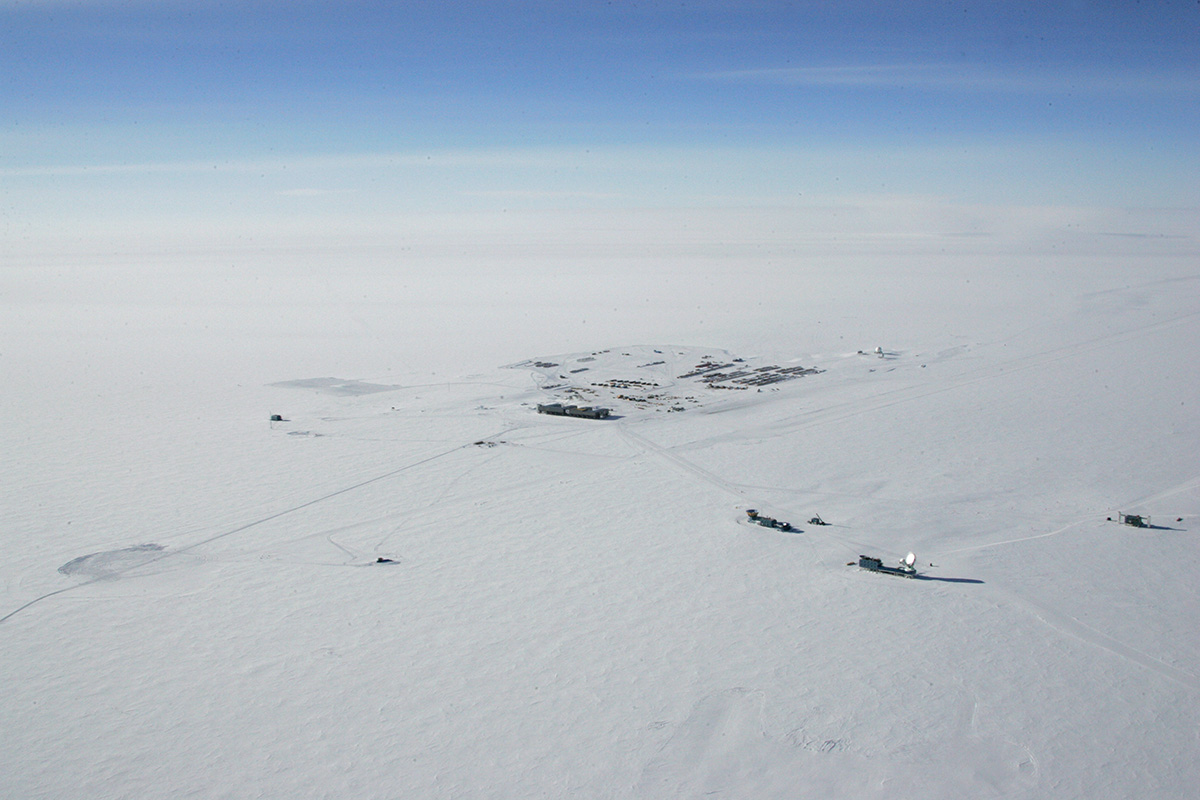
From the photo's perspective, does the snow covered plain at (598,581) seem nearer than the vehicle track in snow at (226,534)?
Yes

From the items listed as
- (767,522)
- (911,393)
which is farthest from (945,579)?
(911,393)

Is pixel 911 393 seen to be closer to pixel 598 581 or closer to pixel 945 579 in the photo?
pixel 945 579

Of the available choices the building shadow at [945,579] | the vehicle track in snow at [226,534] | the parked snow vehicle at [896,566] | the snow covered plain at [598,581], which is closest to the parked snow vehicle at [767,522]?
the snow covered plain at [598,581]

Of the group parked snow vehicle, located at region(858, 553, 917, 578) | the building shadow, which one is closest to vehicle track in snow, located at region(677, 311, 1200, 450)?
parked snow vehicle, located at region(858, 553, 917, 578)

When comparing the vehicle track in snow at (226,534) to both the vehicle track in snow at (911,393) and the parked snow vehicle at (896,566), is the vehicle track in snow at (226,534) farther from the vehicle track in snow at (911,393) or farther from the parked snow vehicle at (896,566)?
the parked snow vehicle at (896,566)

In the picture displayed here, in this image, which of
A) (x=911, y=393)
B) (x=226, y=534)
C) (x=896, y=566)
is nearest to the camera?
(x=896, y=566)

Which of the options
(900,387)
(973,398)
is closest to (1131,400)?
(973,398)

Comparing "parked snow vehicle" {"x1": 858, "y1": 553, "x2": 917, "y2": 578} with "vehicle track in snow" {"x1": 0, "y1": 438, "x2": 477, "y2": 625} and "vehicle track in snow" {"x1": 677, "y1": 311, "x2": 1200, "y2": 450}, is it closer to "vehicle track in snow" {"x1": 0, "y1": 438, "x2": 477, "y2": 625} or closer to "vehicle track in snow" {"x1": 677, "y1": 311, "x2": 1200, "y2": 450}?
"vehicle track in snow" {"x1": 677, "y1": 311, "x2": 1200, "y2": 450}

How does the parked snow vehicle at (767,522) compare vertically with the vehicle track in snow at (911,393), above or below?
below
